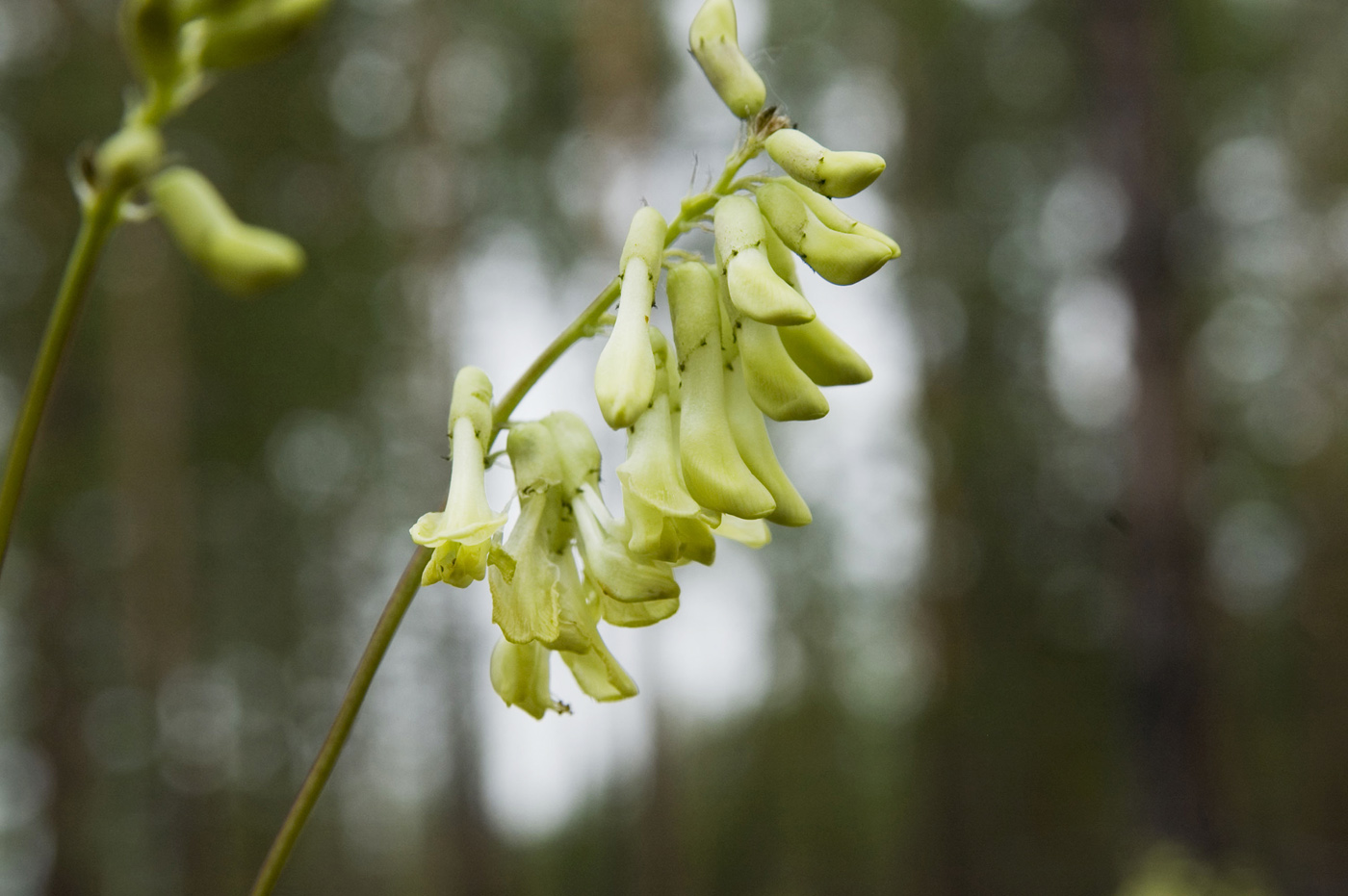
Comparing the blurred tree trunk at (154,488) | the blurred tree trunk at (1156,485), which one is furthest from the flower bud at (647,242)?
the blurred tree trunk at (154,488)

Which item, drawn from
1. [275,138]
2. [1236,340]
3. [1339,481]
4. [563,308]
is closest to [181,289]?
[275,138]

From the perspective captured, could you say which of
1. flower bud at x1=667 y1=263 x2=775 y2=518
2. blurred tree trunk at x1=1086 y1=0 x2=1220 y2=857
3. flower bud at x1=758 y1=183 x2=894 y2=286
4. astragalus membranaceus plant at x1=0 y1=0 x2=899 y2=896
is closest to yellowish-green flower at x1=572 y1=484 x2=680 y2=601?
astragalus membranaceus plant at x1=0 y1=0 x2=899 y2=896

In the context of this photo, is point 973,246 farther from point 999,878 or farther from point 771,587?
point 999,878

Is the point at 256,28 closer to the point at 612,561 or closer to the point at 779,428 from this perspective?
the point at 612,561

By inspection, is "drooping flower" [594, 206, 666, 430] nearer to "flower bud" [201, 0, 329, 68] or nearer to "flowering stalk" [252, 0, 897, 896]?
"flowering stalk" [252, 0, 897, 896]

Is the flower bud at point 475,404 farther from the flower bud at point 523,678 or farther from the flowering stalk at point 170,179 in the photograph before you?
the flowering stalk at point 170,179

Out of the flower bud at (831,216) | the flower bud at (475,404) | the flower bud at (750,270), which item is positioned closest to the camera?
the flower bud at (750,270)
